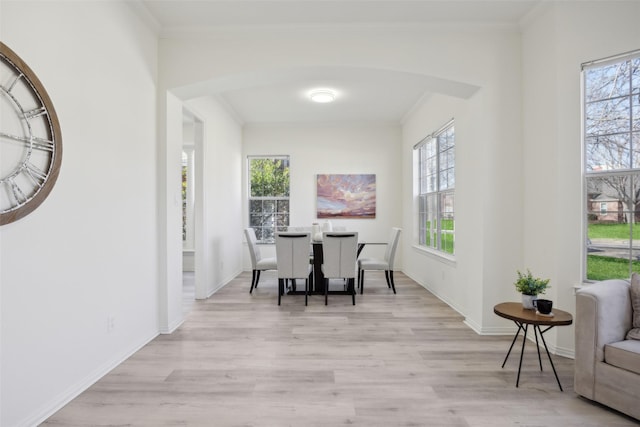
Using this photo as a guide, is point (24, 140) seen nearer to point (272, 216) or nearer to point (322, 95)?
point (322, 95)

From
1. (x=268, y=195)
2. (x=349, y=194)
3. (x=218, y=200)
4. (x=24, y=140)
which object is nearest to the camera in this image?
(x=24, y=140)

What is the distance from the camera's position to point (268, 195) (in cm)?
676

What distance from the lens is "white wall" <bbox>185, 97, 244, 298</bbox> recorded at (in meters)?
4.58

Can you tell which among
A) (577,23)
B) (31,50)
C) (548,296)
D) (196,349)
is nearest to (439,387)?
(548,296)

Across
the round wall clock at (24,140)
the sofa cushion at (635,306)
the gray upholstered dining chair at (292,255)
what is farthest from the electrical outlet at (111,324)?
the sofa cushion at (635,306)

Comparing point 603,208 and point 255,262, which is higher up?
point 603,208

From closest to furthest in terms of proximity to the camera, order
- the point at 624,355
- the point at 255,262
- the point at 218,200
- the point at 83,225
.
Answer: the point at 624,355 → the point at 83,225 → the point at 255,262 → the point at 218,200

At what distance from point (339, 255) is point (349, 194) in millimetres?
2518

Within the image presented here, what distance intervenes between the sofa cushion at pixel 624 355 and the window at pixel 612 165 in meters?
0.85

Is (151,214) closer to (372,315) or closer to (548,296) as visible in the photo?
(372,315)

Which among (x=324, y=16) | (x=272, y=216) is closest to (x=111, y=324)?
(x=324, y=16)

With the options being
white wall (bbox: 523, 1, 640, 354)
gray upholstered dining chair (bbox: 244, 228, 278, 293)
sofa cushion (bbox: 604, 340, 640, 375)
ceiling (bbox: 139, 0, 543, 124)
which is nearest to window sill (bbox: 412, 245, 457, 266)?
white wall (bbox: 523, 1, 640, 354)

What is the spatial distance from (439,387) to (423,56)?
9.22 feet

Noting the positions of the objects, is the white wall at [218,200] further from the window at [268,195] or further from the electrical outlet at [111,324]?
the electrical outlet at [111,324]
